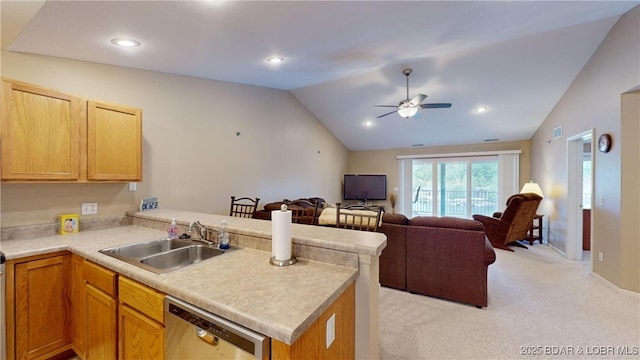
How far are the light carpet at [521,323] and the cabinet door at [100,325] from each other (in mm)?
1902

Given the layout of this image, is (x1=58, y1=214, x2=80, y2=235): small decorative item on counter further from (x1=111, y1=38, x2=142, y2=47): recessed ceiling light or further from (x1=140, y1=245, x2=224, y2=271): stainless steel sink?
(x1=111, y1=38, x2=142, y2=47): recessed ceiling light

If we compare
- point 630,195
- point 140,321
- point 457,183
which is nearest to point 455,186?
point 457,183

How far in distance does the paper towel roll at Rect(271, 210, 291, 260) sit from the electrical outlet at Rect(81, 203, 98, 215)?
7.52 feet

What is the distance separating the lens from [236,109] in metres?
4.36

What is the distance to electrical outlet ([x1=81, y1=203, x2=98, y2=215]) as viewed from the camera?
2635 mm

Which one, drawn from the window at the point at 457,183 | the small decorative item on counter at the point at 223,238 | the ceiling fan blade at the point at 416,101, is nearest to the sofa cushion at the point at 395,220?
the ceiling fan blade at the point at 416,101

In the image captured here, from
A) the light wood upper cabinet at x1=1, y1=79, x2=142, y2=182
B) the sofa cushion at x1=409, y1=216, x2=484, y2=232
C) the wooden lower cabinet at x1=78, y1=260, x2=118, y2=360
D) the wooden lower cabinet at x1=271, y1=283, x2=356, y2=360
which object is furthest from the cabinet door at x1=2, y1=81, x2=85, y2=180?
the sofa cushion at x1=409, y1=216, x2=484, y2=232


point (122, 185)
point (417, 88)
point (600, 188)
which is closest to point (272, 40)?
point (122, 185)

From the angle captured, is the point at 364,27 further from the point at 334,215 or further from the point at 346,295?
the point at 346,295

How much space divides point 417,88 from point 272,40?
332cm

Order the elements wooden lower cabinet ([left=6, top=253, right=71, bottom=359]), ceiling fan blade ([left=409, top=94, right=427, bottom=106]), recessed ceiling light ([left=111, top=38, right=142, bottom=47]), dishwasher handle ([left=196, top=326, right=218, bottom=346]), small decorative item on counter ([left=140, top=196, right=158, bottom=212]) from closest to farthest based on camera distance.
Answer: dishwasher handle ([left=196, top=326, right=218, bottom=346]) → wooden lower cabinet ([left=6, top=253, right=71, bottom=359]) → recessed ceiling light ([left=111, top=38, right=142, bottom=47]) → small decorative item on counter ([left=140, top=196, right=158, bottom=212]) → ceiling fan blade ([left=409, top=94, right=427, bottom=106])

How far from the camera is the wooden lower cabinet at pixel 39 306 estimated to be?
182cm

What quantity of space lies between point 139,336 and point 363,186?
22.6 ft

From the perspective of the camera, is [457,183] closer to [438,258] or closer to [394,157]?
[394,157]
